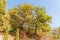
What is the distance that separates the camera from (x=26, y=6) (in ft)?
135

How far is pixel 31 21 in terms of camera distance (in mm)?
39500

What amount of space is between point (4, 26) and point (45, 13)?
13942 millimetres

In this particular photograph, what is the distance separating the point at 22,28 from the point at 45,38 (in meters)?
6.49

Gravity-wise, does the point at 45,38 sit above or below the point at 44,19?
below

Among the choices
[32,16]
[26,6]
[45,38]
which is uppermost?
[26,6]

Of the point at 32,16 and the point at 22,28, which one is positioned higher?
the point at 32,16

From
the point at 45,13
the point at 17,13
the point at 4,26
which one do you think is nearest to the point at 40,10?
the point at 45,13

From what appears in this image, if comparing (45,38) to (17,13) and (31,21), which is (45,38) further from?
(17,13)

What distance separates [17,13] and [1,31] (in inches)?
381

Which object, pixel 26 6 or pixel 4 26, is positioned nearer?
pixel 4 26

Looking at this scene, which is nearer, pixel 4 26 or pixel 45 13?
pixel 4 26

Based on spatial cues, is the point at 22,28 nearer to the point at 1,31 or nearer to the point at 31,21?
the point at 31,21

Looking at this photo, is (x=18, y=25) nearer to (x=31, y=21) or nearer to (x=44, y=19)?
(x=31, y=21)

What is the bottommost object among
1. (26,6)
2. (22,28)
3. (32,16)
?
(22,28)
